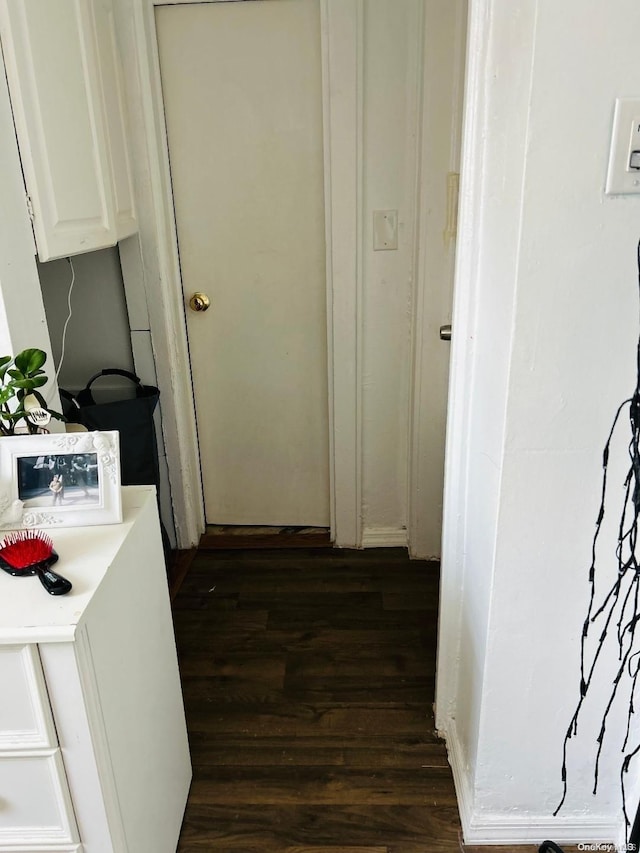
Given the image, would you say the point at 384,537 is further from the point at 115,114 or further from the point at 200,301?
the point at 115,114

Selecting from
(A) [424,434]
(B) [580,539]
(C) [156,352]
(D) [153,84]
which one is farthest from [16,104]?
(A) [424,434]

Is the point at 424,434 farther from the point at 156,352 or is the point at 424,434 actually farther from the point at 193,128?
the point at 193,128

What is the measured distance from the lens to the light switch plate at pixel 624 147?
919 mm

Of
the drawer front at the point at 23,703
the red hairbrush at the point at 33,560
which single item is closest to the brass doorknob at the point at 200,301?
the red hairbrush at the point at 33,560

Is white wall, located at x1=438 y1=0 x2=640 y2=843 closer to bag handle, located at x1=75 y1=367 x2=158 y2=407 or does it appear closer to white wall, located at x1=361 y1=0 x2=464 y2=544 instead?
white wall, located at x1=361 y1=0 x2=464 y2=544

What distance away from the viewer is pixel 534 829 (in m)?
1.38

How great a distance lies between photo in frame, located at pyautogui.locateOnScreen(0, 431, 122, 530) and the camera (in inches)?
45.2

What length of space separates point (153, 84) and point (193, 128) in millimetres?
171

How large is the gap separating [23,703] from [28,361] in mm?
565

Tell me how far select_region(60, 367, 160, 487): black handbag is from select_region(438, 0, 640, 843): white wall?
1.07 metres

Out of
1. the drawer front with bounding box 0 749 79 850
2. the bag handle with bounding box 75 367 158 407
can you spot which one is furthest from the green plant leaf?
the bag handle with bounding box 75 367 158 407

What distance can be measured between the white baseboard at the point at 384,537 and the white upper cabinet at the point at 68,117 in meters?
1.36

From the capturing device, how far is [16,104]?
1228 mm

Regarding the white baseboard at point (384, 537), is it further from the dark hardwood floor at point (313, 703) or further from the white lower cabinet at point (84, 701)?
the white lower cabinet at point (84, 701)
